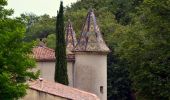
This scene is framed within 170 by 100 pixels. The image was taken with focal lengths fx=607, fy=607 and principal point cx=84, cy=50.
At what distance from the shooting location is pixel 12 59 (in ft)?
78.3

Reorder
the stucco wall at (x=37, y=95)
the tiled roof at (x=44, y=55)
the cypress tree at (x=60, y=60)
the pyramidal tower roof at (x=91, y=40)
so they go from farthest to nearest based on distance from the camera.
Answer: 1. the tiled roof at (x=44, y=55)
2. the pyramidal tower roof at (x=91, y=40)
3. the cypress tree at (x=60, y=60)
4. the stucco wall at (x=37, y=95)

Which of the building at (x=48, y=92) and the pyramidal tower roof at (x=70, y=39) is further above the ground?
the pyramidal tower roof at (x=70, y=39)

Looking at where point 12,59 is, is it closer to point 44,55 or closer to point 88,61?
point 88,61

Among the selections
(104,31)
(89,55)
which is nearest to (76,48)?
(89,55)

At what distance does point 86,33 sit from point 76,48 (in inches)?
61.0

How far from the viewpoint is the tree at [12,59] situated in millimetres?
23328

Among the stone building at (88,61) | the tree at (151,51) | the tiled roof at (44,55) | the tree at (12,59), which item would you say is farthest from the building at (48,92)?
the tree at (12,59)

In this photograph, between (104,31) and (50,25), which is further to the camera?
(50,25)

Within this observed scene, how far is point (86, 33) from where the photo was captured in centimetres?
5081

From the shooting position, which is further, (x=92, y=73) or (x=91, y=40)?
(x=92, y=73)

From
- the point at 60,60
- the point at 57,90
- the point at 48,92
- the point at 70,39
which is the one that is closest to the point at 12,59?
the point at 48,92

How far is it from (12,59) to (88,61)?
90.2 ft

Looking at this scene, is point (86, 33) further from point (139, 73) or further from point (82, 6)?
point (82, 6)

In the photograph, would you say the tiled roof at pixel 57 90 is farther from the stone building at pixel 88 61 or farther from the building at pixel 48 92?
the stone building at pixel 88 61
